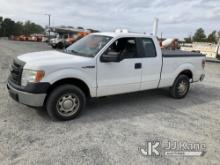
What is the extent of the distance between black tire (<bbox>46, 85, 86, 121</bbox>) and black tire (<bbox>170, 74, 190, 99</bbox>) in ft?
10.1

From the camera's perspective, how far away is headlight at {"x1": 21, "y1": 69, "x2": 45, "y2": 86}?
459 centimetres

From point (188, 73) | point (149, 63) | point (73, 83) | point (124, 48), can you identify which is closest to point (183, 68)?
point (188, 73)

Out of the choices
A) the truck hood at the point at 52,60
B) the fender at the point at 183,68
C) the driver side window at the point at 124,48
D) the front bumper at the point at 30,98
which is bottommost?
the front bumper at the point at 30,98

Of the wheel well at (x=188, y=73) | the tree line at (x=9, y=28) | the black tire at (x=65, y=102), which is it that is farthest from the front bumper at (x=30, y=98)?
the tree line at (x=9, y=28)

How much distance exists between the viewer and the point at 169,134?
4730 millimetres

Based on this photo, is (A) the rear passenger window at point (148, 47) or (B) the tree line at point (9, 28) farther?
(B) the tree line at point (9, 28)

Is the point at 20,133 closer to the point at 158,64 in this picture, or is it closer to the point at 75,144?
the point at 75,144

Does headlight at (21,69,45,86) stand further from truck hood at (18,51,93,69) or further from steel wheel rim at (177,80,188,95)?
steel wheel rim at (177,80,188,95)

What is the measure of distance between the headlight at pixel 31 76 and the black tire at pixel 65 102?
426 millimetres

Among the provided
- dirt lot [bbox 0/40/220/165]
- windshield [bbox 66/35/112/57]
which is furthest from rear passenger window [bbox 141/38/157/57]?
dirt lot [bbox 0/40/220/165]

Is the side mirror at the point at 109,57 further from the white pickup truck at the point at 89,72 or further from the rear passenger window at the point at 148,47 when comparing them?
the rear passenger window at the point at 148,47

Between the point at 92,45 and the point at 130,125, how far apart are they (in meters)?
2.02

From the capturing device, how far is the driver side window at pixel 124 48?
18.6 feet

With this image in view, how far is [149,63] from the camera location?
20.2ft
